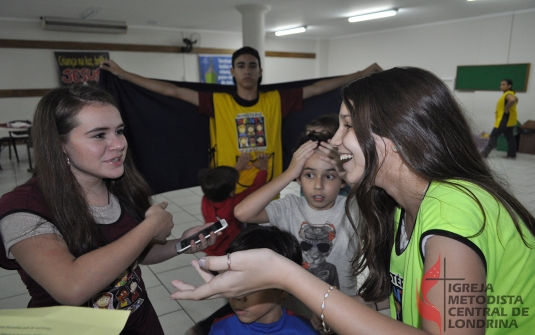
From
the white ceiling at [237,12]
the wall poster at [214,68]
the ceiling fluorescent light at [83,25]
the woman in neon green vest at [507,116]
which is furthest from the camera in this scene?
the wall poster at [214,68]

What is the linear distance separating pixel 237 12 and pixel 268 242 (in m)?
7.61

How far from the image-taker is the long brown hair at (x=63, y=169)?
1113mm

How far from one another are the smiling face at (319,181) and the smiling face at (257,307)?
58cm

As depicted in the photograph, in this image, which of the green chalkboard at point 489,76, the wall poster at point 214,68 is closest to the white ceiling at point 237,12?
the wall poster at point 214,68

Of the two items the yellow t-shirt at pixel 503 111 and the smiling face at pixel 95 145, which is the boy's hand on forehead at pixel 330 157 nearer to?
the smiling face at pixel 95 145

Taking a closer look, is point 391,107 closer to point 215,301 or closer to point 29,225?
point 29,225

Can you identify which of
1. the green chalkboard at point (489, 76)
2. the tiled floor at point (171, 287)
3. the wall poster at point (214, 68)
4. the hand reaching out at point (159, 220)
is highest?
the wall poster at point (214, 68)

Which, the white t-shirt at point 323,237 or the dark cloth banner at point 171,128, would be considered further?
the dark cloth banner at point 171,128

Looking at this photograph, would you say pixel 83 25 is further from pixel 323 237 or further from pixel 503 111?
pixel 503 111

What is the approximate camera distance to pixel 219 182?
249cm

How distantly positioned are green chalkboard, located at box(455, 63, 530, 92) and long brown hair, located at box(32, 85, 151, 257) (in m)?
10.3

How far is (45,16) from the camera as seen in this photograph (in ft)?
26.1

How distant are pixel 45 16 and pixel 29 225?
29.7 ft

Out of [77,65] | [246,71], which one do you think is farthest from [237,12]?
[246,71]
